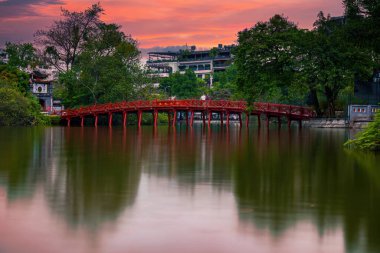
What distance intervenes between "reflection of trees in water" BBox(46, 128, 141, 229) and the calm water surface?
0.08 ft

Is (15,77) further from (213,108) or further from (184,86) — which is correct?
(184,86)

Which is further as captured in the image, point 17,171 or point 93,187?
point 17,171

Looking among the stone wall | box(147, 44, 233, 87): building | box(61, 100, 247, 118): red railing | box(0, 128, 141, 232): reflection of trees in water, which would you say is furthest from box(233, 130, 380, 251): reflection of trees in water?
box(147, 44, 233, 87): building

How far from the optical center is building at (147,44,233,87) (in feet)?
433

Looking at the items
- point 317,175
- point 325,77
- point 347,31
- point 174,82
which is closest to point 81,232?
point 317,175

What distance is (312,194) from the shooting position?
13961 millimetres

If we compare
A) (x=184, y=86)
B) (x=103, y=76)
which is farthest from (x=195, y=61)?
(x=103, y=76)

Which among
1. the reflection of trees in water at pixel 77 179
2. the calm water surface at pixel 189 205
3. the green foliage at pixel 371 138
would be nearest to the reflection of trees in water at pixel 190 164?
the calm water surface at pixel 189 205

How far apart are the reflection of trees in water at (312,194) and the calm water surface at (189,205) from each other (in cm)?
2

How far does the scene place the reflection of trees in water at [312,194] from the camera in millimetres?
10656

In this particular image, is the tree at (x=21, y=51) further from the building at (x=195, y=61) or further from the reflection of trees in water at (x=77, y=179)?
the reflection of trees in water at (x=77, y=179)

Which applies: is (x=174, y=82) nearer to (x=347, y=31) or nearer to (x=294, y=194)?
(x=347, y=31)

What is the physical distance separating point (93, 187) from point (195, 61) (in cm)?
12355

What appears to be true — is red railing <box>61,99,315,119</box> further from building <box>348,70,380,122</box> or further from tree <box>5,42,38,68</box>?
tree <box>5,42,38,68</box>
